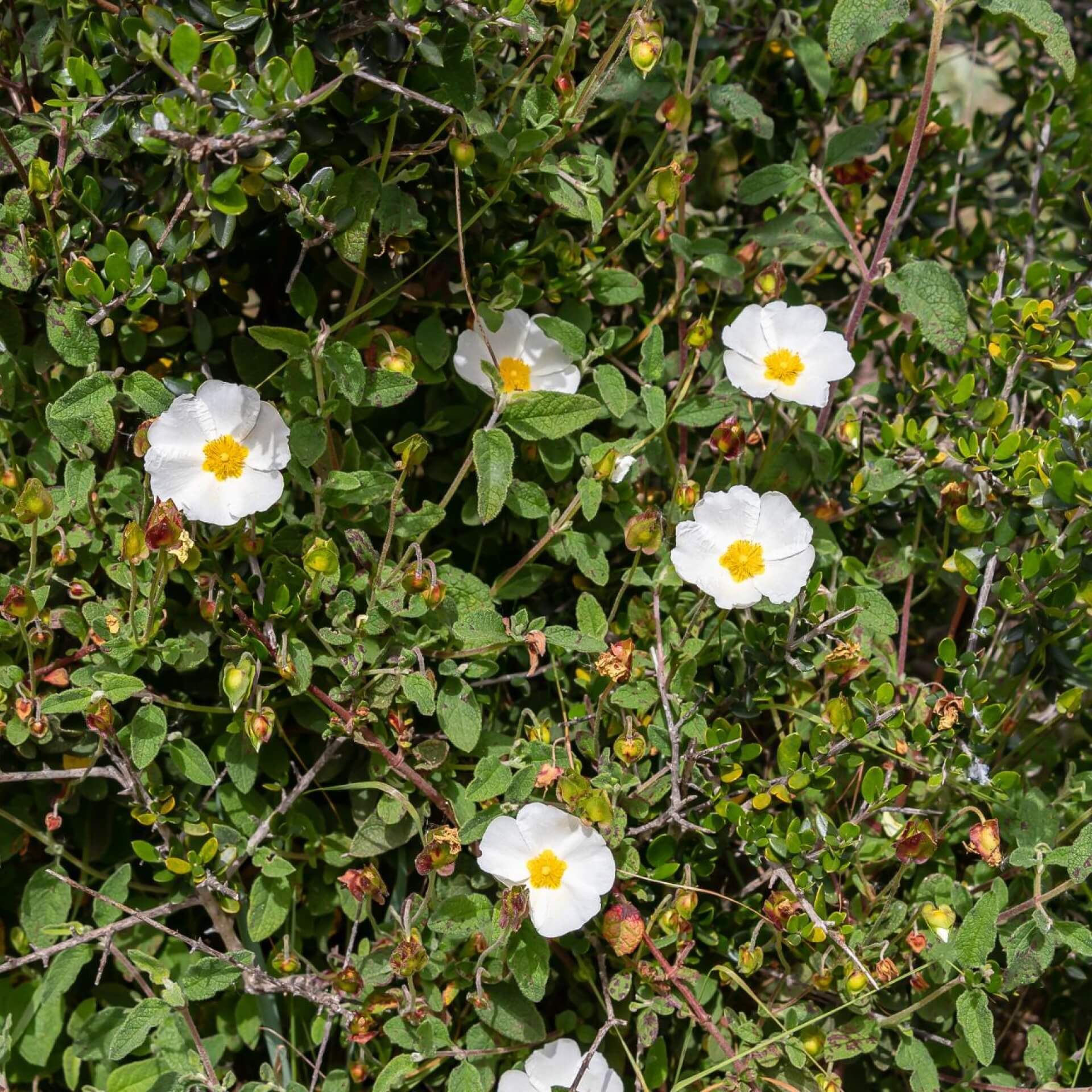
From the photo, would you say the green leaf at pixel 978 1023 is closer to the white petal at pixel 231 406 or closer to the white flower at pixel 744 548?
the white flower at pixel 744 548

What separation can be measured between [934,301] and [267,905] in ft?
4.23

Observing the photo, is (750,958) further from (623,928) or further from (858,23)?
(858,23)

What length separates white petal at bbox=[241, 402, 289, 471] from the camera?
148 centimetres

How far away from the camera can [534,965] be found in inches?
58.7

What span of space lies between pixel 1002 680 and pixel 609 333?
81 centimetres

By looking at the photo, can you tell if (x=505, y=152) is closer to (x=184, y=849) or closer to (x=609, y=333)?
(x=609, y=333)

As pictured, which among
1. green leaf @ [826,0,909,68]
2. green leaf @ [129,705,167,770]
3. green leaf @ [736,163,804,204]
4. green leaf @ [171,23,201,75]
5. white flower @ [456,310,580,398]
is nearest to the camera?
green leaf @ [171,23,201,75]

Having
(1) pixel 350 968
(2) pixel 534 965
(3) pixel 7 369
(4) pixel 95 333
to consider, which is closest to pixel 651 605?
(2) pixel 534 965

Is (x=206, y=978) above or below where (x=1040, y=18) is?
below

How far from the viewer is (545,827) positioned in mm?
1456

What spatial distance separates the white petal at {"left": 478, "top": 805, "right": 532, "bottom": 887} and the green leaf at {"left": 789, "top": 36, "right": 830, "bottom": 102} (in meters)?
Result: 1.28

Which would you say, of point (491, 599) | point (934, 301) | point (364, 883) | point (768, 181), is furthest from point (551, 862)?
point (768, 181)

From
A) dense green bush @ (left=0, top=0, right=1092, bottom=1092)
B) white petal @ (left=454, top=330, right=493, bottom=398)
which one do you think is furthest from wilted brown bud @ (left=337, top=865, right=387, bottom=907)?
white petal @ (left=454, top=330, right=493, bottom=398)

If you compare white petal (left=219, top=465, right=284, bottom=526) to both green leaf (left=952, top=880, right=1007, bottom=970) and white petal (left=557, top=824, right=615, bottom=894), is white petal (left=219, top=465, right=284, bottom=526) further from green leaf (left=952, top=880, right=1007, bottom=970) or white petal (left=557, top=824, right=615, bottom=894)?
green leaf (left=952, top=880, right=1007, bottom=970)
